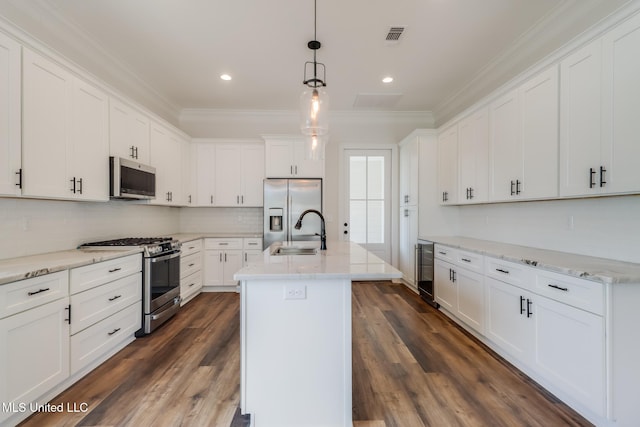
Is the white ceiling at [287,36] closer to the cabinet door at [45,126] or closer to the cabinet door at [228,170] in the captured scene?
the cabinet door at [45,126]

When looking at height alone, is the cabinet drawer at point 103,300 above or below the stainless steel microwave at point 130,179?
below

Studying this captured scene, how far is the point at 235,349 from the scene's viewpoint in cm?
254

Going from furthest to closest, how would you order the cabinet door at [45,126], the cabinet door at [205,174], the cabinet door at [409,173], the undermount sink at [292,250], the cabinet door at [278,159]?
the cabinet door at [205,174], the cabinet door at [278,159], the cabinet door at [409,173], the undermount sink at [292,250], the cabinet door at [45,126]

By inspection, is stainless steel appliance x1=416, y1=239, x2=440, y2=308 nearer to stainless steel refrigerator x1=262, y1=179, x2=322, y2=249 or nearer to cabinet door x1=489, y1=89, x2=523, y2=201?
cabinet door x1=489, y1=89, x2=523, y2=201

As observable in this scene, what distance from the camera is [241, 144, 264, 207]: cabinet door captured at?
4559 mm

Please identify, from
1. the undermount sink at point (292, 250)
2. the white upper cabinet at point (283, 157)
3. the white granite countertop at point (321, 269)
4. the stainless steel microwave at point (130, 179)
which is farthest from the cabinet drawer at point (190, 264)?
the white granite countertop at point (321, 269)

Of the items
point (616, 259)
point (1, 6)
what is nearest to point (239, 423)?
point (616, 259)

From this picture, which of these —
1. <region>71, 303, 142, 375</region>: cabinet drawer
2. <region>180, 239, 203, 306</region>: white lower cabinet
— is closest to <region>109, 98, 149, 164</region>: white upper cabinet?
<region>180, 239, 203, 306</region>: white lower cabinet

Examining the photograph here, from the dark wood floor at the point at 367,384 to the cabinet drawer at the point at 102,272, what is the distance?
2.32 feet

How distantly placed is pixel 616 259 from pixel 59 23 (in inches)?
198

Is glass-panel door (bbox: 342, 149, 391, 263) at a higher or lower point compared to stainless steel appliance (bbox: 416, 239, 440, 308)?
higher

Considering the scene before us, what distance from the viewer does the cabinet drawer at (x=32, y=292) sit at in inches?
60.9

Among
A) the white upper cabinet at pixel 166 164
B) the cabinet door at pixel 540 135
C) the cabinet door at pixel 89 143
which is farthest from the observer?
the white upper cabinet at pixel 166 164

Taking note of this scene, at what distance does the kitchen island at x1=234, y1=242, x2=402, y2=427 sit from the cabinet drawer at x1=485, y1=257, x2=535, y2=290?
4.38 feet
